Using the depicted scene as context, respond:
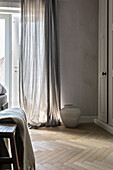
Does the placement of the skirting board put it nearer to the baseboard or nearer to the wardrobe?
the wardrobe

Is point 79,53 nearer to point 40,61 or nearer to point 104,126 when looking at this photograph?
point 40,61

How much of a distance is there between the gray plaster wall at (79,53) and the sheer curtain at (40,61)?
242 mm

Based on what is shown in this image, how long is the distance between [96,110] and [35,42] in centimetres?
164

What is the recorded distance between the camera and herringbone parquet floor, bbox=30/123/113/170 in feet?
5.17

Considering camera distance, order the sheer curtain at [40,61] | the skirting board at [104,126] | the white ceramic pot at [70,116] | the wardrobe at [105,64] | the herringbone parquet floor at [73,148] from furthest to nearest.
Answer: the sheer curtain at [40,61]
the white ceramic pot at [70,116]
the wardrobe at [105,64]
the skirting board at [104,126]
the herringbone parquet floor at [73,148]

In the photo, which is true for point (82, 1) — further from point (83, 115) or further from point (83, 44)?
point (83, 115)

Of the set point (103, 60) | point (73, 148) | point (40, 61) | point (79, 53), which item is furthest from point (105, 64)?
point (73, 148)

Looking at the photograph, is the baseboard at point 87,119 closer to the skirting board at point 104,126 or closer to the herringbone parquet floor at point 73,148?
the skirting board at point 104,126

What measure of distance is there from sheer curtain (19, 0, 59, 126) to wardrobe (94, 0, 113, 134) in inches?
28.9

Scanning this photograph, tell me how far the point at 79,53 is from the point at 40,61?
2.47 ft

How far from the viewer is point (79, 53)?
11.3ft

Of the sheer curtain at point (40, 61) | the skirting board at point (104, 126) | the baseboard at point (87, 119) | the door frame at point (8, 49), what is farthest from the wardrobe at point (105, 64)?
the door frame at point (8, 49)

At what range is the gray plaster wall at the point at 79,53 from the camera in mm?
3418

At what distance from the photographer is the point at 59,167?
152 centimetres
